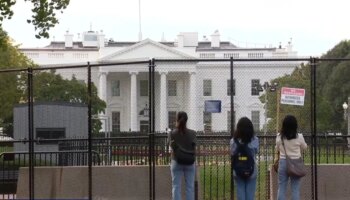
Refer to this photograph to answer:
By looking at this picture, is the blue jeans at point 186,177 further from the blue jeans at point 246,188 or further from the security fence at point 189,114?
the security fence at point 189,114

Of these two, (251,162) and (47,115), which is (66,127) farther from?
(251,162)

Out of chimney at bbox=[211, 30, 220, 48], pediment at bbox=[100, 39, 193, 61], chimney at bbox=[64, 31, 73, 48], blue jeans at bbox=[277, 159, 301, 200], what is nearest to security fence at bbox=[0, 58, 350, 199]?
blue jeans at bbox=[277, 159, 301, 200]

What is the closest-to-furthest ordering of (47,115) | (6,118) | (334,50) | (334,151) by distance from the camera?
(334,151), (47,115), (6,118), (334,50)

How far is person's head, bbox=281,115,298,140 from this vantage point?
14.8 metres

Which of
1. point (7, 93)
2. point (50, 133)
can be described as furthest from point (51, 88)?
point (7, 93)

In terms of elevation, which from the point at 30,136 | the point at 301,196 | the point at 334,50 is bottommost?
the point at 301,196

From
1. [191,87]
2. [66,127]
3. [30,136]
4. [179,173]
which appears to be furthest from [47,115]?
[179,173]

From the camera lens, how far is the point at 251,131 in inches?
565

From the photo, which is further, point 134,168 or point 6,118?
point 6,118

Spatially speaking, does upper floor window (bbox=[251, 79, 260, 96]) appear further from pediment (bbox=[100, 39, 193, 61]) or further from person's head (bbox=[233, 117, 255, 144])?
pediment (bbox=[100, 39, 193, 61])

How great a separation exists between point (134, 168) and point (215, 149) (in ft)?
7.59

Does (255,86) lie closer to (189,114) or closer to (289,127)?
(189,114)

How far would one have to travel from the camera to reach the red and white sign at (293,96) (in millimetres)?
16989

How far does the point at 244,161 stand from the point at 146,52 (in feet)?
307
